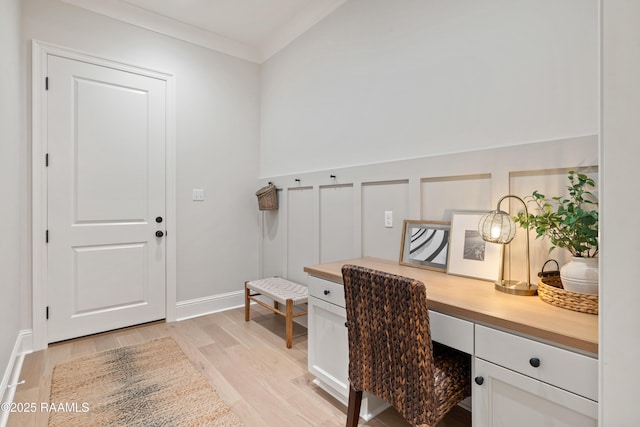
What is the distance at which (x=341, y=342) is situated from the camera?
171 cm

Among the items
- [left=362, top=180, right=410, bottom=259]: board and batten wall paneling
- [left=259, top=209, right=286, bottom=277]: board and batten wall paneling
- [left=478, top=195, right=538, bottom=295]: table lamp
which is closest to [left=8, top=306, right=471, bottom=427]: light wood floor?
[left=259, top=209, right=286, bottom=277]: board and batten wall paneling

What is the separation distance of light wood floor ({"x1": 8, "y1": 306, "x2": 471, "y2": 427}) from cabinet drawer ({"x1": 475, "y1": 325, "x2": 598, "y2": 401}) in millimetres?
803

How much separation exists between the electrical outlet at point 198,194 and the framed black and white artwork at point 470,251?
2.44 m

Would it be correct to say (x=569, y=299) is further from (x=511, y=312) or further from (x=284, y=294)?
(x=284, y=294)

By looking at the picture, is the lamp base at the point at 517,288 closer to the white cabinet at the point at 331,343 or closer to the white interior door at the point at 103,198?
the white cabinet at the point at 331,343

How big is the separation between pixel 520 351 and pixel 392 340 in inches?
16.5

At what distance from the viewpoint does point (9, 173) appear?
1932mm

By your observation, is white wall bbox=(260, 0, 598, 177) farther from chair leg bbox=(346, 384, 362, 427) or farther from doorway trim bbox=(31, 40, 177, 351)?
doorway trim bbox=(31, 40, 177, 351)

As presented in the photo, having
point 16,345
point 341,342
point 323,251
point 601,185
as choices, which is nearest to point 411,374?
point 341,342

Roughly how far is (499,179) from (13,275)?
9.92ft

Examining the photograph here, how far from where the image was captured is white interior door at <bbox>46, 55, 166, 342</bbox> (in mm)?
2514

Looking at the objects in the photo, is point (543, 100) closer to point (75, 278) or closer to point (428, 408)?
point (428, 408)

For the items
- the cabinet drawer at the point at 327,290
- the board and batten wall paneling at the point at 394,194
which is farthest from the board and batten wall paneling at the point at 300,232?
the cabinet drawer at the point at 327,290

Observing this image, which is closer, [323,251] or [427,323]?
[427,323]
